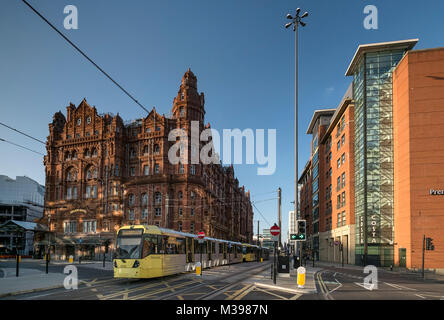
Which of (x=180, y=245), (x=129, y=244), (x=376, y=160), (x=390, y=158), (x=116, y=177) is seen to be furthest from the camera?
(x=116, y=177)

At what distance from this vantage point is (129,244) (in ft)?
65.2

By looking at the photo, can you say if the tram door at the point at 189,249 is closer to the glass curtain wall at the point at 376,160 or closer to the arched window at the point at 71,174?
the glass curtain wall at the point at 376,160

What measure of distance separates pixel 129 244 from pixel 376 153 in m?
41.0

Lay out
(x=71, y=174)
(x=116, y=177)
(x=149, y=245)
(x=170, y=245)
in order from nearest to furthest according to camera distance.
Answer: (x=149, y=245)
(x=170, y=245)
(x=116, y=177)
(x=71, y=174)

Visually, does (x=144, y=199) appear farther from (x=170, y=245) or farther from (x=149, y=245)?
(x=149, y=245)

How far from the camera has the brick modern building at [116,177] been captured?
59.9 meters

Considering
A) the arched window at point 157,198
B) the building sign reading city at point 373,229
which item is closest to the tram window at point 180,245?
the building sign reading city at point 373,229

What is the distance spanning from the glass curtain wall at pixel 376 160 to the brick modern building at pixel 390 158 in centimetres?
13

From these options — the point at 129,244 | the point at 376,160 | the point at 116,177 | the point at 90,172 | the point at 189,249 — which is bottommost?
the point at 189,249

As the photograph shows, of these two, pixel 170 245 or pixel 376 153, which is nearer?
pixel 170 245

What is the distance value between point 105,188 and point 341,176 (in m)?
41.5

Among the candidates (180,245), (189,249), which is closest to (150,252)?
(180,245)

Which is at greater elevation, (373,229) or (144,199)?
(144,199)

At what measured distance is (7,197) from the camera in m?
129
